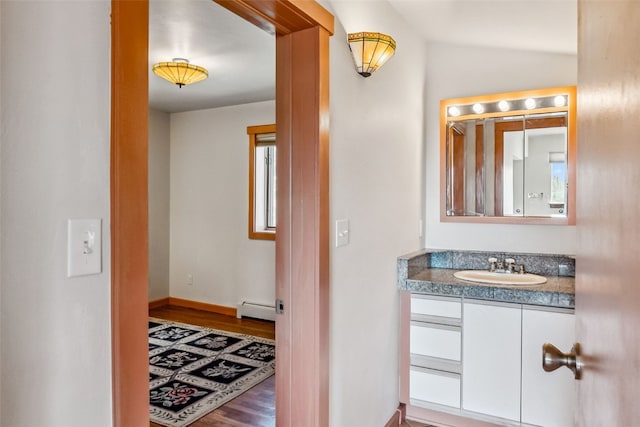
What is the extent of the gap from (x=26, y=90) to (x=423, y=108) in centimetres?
262

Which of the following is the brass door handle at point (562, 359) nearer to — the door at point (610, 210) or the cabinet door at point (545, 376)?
the door at point (610, 210)

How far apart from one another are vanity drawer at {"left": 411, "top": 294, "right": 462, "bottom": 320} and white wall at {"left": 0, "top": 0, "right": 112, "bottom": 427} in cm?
189

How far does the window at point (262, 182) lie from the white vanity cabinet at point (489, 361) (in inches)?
97.4

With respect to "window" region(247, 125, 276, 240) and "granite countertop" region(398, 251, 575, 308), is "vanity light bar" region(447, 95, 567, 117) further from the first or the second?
"window" region(247, 125, 276, 240)

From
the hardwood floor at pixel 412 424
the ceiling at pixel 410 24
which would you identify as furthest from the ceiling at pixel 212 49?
the hardwood floor at pixel 412 424

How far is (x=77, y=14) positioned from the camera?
0.80 m

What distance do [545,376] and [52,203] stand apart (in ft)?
7.73

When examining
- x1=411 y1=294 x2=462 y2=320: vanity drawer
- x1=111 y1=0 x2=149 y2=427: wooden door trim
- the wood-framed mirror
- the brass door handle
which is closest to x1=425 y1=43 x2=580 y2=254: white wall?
the wood-framed mirror

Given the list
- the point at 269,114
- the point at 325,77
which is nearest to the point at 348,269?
the point at 325,77

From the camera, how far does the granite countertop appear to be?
215 centimetres

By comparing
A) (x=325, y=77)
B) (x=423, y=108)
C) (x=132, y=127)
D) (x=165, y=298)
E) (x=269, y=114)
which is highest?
(x=269, y=114)

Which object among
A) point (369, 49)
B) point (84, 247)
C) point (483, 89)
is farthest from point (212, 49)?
point (84, 247)

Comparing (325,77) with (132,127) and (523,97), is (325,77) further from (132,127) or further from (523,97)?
(523,97)

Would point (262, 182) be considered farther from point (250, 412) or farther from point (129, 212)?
point (129, 212)
